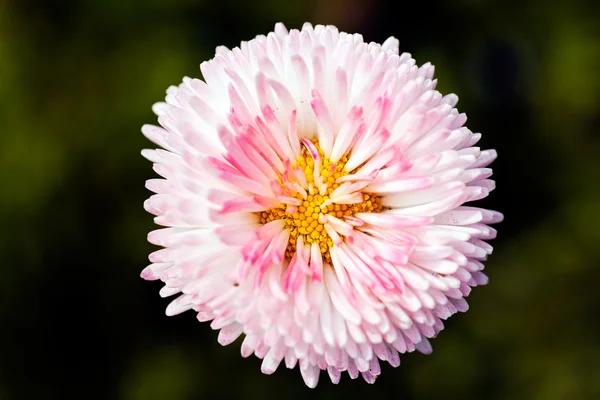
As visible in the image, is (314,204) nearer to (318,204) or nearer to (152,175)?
(318,204)

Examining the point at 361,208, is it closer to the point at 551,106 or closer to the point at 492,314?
the point at 492,314

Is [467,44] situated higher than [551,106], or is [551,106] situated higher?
[467,44]

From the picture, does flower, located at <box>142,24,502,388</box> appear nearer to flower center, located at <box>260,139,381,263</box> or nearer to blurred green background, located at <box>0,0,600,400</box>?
flower center, located at <box>260,139,381,263</box>

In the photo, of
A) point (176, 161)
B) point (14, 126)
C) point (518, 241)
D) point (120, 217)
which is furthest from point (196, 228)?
point (518, 241)

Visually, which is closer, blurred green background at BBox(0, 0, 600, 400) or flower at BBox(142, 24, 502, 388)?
flower at BBox(142, 24, 502, 388)

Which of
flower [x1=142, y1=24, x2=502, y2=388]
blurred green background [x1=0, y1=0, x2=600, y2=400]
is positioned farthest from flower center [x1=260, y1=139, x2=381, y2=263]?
blurred green background [x1=0, y1=0, x2=600, y2=400]

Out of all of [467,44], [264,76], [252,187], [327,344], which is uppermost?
[467,44]

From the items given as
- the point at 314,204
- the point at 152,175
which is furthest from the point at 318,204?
the point at 152,175
